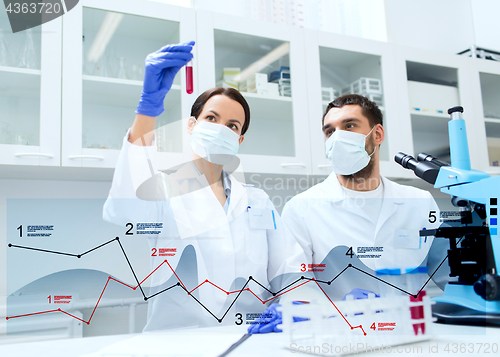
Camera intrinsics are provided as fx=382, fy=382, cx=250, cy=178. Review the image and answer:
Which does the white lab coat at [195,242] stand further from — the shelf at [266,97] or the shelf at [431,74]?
the shelf at [431,74]

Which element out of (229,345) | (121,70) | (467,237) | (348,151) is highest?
(121,70)

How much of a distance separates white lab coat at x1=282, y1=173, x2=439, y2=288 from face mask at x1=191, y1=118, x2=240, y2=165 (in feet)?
1.08

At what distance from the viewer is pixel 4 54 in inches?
56.7

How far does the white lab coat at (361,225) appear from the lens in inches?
50.8

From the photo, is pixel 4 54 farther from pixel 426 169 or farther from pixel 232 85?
pixel 426 169

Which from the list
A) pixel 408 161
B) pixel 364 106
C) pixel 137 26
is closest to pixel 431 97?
pixel 364 106

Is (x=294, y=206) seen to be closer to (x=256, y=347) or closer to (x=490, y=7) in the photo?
(x=256, y=347)

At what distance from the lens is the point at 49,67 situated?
4.75 feet

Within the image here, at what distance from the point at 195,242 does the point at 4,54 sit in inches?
41.4

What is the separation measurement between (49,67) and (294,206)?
3.48 ft

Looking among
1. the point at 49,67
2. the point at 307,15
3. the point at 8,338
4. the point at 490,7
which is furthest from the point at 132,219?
the point at 490,7

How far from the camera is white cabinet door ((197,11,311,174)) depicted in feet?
5.62

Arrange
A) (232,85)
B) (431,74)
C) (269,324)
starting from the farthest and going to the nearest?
(431,74) → (232,85) → (269,324)

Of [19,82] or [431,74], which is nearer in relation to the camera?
[19,82]
